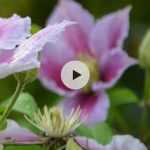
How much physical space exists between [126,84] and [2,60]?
0.60m

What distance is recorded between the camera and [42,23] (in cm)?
107

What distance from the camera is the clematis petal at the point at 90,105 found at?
660mm

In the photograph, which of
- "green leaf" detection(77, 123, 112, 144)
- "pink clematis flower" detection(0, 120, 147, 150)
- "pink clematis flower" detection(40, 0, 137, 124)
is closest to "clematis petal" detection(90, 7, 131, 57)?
"pink clematis flower" detection(40, 0, 137, 124)

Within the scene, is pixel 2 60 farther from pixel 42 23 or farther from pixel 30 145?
pixel 42 23

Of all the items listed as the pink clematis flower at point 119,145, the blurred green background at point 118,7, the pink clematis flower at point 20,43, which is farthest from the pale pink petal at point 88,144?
the blurred green background at point 118,7

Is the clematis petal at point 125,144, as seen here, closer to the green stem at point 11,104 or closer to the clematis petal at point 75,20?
the green stem at point 11,104

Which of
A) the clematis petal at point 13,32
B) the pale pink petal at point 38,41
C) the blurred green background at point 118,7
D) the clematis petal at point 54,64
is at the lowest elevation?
the pale pink petal at point 38,41

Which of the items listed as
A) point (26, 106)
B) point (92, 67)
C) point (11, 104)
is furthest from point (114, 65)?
point (11, 104)

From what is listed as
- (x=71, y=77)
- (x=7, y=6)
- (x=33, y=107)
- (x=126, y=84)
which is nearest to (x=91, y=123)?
(x=33, y=107)

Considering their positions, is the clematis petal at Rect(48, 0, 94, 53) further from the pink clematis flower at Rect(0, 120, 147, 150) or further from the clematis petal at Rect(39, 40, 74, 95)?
the pink clematis flower at Rect(0, 120, 147, 150)

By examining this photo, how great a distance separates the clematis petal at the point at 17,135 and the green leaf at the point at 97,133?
4.3 inches

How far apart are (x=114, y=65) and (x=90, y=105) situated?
6 centimetres

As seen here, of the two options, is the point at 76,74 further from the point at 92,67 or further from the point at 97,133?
the point at 92,67

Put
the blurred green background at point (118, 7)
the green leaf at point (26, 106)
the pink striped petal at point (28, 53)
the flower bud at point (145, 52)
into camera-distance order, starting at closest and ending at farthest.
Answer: the pink striped petal at point (28, 53) < the green leaf at point (26, 106) < the flower bud at point (145, 52) < the blurred green background at point (118, 7)
